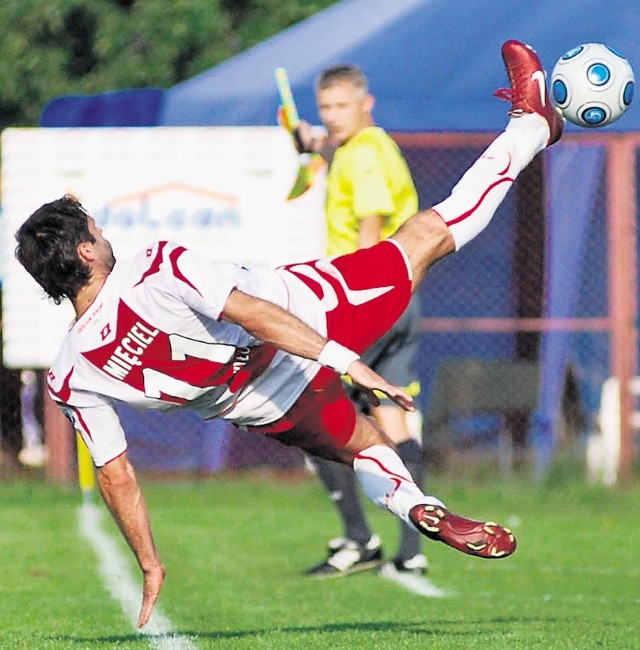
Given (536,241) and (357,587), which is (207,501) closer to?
(536,241)

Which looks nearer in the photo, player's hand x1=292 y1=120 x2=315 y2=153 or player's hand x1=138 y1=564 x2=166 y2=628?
player's hand x1=138 y1=564 x2=166 y2=628

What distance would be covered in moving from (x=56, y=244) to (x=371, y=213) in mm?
2712

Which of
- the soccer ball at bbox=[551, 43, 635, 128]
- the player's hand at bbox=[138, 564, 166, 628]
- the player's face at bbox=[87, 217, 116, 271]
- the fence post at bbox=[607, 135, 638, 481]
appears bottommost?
the fence post at bbox=[607, 135, 638, 481]

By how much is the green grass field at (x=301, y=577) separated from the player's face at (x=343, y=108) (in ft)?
7.18

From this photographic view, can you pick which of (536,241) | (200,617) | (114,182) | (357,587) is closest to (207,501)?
(114,182)

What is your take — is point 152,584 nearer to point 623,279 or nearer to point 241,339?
point 241,339

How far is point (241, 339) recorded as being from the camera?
6766 mm

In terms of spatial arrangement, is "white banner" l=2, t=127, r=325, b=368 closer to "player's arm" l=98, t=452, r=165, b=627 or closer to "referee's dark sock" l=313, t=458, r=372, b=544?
"referee's dark sock" l=313, t=458, r=372, b=544

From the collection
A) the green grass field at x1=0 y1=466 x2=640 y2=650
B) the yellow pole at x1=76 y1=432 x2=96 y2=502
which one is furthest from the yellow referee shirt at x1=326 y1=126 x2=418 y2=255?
the yellow pole at x1=76 y1=432 x2=96 y2=502

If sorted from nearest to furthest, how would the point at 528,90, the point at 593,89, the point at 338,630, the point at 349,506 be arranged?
the point at 338,630, the point at 528,90, the point at 593,89, the point at 349,506

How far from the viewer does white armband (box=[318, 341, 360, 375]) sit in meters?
6.28

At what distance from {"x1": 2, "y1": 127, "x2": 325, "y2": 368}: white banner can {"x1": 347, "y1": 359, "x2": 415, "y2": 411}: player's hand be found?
24.0 ft

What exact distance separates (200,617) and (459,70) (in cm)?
682

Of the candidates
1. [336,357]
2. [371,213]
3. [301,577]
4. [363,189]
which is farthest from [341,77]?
[336,357]
